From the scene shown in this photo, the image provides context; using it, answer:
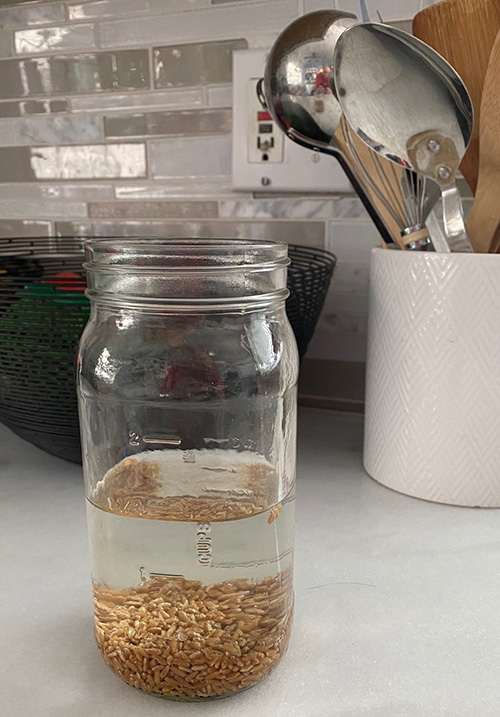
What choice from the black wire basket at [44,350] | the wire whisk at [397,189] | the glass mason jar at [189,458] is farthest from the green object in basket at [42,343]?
the wire whisk at [397,189]

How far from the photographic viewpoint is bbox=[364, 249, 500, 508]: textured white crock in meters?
0.52

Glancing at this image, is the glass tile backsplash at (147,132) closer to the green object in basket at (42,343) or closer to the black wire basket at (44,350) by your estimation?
the black wire basket at (44,350)

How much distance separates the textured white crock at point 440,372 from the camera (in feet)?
1.71

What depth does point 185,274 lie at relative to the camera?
1.06 ft

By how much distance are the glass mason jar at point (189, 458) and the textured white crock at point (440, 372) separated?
0.19 meters

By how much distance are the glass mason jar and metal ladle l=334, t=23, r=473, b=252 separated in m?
0.23

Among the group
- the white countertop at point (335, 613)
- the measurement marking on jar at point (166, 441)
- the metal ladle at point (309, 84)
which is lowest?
the white countertop at point (335, 613)

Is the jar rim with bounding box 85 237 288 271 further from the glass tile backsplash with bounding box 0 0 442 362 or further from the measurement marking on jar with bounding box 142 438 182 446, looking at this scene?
the glass tile backsplash with bounding box 0 0 442 362

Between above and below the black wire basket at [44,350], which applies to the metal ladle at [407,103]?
above

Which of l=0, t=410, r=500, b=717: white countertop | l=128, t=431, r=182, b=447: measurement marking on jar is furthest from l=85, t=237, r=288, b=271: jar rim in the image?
l=0, t=410, r=500, b=717: white countertop

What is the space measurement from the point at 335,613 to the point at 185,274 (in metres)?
0.24

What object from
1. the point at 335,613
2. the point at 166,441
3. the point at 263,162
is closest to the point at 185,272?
the point at 166,441

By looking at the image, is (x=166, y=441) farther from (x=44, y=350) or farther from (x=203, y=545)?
(x=44, y=350)

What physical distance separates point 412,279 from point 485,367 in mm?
95
